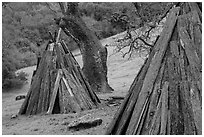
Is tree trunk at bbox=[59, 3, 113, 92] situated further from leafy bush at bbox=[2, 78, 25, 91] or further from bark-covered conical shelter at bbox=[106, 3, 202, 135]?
leafy bush at bbox=[2, 78, 25, 91]

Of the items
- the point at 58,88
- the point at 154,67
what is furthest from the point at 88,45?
the point at 154,67

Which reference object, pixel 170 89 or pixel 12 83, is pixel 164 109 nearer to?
pixel 170 89

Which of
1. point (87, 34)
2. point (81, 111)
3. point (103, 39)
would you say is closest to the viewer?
point (81, 111)

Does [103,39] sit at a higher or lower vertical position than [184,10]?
lower

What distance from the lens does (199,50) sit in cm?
525

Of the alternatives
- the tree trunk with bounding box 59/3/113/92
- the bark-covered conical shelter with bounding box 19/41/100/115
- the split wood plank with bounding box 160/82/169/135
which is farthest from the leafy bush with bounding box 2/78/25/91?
the split wood plank with bounding box 160/82/169/135

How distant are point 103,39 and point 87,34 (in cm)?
1597

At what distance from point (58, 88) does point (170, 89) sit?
4.26m

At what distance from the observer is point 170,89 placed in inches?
198

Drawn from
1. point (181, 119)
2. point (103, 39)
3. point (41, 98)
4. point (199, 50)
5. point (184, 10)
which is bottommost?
point (103, 39)

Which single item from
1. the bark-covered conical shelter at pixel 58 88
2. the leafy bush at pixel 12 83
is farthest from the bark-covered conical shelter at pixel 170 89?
the leafy bush at pixel 12 83

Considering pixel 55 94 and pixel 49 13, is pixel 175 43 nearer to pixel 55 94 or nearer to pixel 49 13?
pixel 55 94

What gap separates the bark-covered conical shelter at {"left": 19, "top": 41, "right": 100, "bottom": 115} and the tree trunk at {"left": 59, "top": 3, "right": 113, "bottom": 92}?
3.42 metres

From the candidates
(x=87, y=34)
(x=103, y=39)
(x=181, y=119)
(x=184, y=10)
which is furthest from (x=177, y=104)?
(x=103, y=39)
